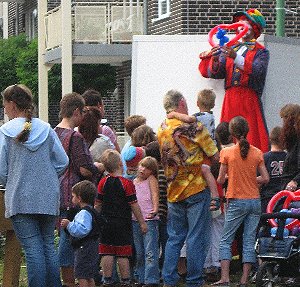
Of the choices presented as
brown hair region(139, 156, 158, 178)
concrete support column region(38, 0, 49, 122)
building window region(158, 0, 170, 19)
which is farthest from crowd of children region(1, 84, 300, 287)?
concrete support column region(38, 0, 49, 122)

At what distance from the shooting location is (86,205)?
10.9m

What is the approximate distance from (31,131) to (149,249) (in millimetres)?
2509

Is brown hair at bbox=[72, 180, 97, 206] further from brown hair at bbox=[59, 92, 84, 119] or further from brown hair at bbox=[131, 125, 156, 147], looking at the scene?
brown hair at bbox=[131, 125, 156, 147]

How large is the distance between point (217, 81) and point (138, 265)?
2.50m

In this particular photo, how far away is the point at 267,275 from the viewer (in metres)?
10.8

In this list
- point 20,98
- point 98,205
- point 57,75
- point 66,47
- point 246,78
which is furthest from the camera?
point 57,75

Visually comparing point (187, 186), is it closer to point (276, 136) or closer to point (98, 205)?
point (98, 205)

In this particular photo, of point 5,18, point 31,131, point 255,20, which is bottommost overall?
point 31,131

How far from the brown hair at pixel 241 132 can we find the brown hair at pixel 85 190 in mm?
1790

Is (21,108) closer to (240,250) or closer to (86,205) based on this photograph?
(86,205)

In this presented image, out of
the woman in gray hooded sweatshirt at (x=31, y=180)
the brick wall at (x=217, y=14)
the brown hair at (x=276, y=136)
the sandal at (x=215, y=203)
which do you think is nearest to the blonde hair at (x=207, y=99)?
the brown hair at (x=276, y=136)

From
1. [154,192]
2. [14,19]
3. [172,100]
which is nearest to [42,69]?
[14,19]

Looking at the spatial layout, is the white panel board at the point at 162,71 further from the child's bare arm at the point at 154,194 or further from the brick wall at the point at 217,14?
the brick wall at the point at 217,14

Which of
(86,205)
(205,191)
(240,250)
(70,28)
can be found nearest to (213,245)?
(240,250)
